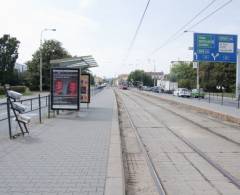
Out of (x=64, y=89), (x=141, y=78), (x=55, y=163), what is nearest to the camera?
(x=55, y=163)

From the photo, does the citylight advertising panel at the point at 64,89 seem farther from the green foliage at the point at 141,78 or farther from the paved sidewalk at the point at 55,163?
the green foliage at the point at 141,78

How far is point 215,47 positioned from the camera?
38.7 m

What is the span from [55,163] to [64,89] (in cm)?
Result: 1092

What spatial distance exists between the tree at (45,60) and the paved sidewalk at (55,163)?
7030 cm

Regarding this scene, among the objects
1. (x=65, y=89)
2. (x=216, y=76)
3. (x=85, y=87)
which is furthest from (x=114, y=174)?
(x=216, y=76)

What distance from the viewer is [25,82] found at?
85625 millimetres

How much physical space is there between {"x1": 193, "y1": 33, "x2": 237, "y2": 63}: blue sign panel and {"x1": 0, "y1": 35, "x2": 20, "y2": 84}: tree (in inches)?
1646

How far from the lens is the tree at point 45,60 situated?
8331 cm

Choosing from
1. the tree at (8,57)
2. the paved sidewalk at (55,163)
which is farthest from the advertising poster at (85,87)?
the tree at (8,57)

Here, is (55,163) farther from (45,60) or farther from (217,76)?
(217,76)

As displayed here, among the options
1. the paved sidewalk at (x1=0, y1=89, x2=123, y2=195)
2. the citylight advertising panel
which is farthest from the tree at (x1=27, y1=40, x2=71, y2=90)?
the paved sidewalk at (x1=0, y1=89, x2=123, y2=195)

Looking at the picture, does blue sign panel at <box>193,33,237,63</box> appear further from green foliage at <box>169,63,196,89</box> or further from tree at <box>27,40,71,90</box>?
green foliage at <box>169,63,196,89</box>

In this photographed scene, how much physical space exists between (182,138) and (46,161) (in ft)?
20.8

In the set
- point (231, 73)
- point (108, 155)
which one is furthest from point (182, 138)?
point (231, 73)
